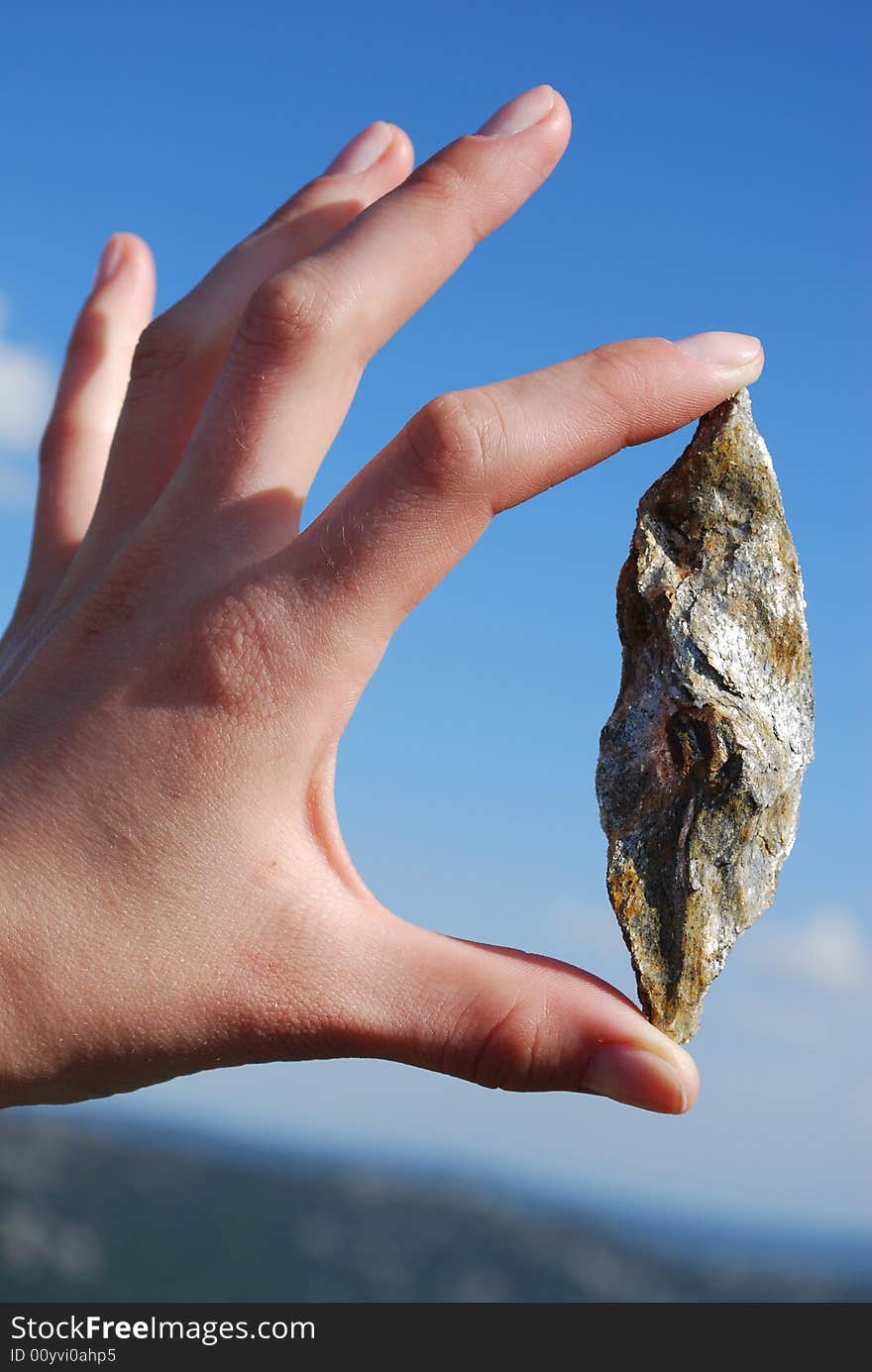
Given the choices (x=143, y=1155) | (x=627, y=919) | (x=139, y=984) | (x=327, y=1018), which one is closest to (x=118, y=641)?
(x=139, y=984)

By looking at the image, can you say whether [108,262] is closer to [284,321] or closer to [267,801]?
[284,321]

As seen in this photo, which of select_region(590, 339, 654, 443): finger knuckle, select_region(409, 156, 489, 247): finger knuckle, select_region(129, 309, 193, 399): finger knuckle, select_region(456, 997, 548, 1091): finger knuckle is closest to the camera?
select_region(456, 997, 548, 1091): finger knuckle

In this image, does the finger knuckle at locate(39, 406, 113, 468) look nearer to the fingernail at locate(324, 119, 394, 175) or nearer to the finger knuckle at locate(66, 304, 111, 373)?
the finger knuckle at locate(66, 304, 111, 373)

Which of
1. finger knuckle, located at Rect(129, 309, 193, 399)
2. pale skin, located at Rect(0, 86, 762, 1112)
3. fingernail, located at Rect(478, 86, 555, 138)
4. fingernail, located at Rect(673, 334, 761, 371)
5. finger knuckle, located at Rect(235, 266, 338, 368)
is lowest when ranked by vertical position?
pale skin, located at Rect(0, 86, 762, 1112)

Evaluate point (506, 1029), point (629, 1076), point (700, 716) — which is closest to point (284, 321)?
point (700, 716)

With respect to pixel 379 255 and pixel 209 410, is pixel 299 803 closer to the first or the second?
pixel 209 410

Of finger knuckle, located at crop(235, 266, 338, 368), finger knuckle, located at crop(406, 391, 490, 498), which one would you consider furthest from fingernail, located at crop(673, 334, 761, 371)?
finger knuckle, located at crop(235, 266, 338, 368)

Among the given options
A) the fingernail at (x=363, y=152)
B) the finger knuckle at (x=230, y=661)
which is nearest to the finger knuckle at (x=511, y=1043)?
the finger knuckle at (x=230, y=661)
